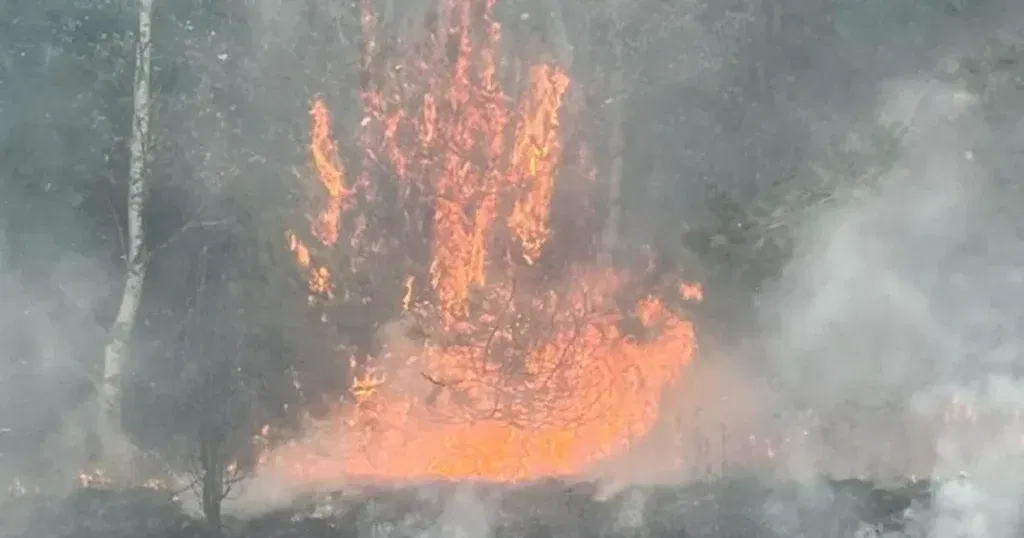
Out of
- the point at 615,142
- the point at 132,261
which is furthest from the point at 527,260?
the point at 132,261

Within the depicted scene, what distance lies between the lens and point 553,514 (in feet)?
12.0

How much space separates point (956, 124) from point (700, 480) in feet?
4.85

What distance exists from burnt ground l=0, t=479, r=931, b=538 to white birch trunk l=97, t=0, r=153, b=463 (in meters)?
0.19

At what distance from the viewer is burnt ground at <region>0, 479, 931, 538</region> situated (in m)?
3.58

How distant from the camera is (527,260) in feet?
12.3

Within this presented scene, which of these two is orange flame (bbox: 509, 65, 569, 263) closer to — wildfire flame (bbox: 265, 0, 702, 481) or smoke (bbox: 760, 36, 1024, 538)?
wildfire flame (bbox: 265, 0, 702, 481)

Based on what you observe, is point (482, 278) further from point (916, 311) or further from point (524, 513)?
point (916, 311)

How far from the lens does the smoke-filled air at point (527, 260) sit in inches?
144

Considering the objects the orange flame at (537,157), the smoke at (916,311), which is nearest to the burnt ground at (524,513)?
the smoke at (916,311)

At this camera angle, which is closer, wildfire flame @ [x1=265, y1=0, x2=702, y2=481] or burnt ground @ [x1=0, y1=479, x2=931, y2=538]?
burnt ground @ [x1=0, y1=479, x2=931, y2=538]

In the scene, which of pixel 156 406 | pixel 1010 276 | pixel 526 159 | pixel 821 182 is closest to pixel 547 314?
pixel 526 159

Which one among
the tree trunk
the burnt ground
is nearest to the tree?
the burnt ground

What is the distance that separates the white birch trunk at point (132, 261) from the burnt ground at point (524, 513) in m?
0.19

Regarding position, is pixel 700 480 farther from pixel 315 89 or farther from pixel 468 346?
pixel 315 89
